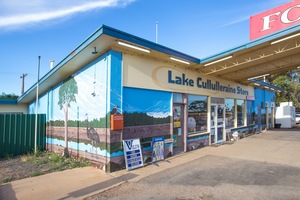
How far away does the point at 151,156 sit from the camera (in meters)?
7.47

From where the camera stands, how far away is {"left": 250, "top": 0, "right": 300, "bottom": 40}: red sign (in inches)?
321

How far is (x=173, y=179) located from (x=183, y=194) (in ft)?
3.24

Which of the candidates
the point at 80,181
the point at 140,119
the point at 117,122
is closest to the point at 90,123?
the point at 117,122

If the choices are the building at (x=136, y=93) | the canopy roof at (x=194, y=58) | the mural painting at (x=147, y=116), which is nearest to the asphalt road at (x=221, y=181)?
the mural painting at (x=147, y=116)

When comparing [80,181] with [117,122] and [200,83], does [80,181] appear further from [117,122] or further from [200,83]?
[200,83]

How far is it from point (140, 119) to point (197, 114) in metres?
3.97

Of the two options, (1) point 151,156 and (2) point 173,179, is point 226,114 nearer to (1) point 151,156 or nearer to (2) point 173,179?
(1) point 151,156

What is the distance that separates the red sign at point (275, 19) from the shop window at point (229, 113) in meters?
4.33

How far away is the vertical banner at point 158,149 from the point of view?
7.46 metres

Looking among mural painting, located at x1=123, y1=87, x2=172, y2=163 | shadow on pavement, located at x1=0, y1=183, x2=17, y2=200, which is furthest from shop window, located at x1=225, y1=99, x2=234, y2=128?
shadow on pavement, located at x1=0, y1=183, x2=17, y2=200

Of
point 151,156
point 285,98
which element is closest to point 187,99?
point 151,156

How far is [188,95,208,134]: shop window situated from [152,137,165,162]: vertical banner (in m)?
2.35

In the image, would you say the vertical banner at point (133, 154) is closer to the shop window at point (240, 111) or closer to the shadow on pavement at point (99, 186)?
the shadow on pavement at point (99, 186)

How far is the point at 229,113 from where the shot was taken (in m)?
13.2
